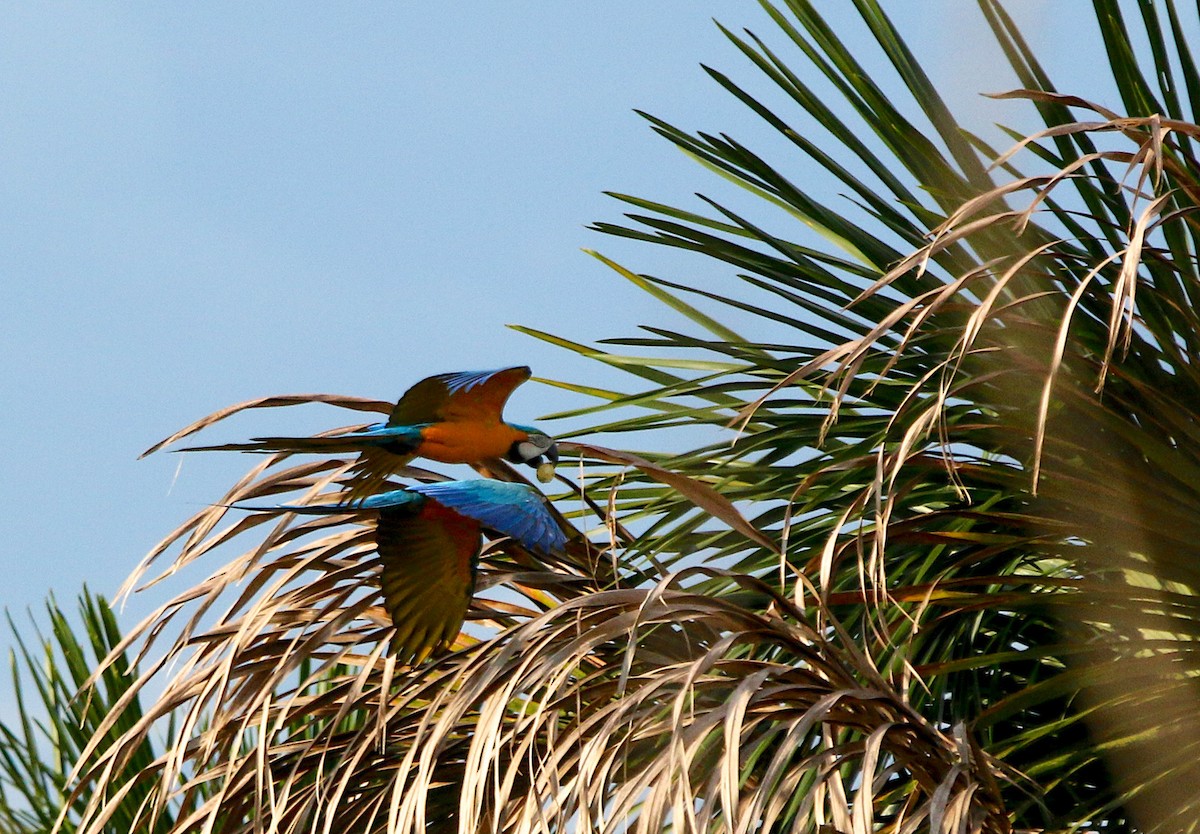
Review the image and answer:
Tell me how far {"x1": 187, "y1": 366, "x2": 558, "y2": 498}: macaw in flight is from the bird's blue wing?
0.09 metres

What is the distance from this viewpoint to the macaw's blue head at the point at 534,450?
2166 millimetres

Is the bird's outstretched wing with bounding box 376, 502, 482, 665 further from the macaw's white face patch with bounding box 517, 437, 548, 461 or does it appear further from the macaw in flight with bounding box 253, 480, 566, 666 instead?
the macaw's white face patch with bounding box 517, 437, 548, 461

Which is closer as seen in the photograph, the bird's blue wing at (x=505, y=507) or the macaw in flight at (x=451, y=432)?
the bird's blue wing at (x=505, y=507)

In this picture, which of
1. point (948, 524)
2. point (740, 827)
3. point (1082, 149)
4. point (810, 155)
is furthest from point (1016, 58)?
point (740, 827)

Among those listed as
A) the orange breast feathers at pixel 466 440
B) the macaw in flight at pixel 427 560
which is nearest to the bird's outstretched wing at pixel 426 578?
the macaw in flight at pixel 427 560

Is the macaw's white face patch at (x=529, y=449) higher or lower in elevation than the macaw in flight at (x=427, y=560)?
higher

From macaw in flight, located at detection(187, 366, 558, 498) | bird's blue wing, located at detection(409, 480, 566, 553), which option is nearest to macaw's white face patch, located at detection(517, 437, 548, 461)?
macaw in flight, located at detection(187, 366, 558, 498)

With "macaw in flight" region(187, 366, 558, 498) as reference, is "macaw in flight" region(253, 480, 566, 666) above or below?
below

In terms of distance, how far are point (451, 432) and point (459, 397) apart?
0.05 m

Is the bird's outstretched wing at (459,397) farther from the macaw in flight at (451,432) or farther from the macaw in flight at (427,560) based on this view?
the macaw in flight at (427,560)

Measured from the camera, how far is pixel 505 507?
6.38ft

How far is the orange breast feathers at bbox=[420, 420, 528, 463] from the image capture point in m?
2.08

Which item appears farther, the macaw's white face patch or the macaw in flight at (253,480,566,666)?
the macaw's white face patch

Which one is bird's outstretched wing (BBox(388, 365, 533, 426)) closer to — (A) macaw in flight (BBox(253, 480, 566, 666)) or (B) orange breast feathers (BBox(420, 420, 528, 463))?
(B) orange breast feathers (BBox(420, 420, 528, 463))
